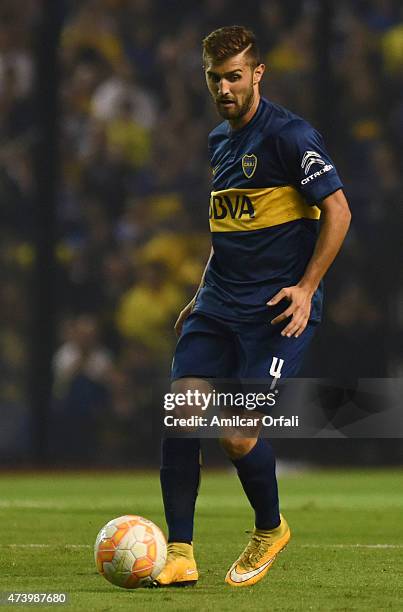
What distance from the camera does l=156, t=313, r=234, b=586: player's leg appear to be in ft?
18.2

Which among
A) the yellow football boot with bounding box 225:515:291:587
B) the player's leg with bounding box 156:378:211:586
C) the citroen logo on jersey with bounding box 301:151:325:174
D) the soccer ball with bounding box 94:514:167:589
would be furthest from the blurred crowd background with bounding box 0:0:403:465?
the soccer ball with bounding box 94:514:167:589

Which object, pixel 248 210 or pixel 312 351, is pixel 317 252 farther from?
pixel 312 351

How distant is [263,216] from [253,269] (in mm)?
205

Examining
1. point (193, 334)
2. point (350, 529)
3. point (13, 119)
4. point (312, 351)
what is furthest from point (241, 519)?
point (13, 119)

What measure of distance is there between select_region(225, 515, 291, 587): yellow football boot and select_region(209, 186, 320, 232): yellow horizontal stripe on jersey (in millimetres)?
1161

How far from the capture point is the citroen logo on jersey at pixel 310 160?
5516mm

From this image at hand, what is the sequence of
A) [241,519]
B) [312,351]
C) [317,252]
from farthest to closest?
[312,351]
[241,519]
[317,252]

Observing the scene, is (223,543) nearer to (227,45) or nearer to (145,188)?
(227,45)

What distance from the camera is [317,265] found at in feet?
18.0

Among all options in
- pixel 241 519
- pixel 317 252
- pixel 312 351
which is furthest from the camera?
pixel 312 351

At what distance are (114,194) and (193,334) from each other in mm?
9657

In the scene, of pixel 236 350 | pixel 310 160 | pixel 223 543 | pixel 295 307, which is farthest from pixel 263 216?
pixel 223 543

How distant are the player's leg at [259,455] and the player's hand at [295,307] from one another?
9 centimetres

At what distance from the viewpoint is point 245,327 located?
5.66 meters
